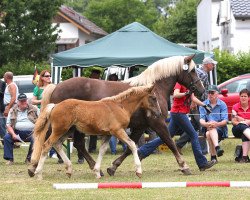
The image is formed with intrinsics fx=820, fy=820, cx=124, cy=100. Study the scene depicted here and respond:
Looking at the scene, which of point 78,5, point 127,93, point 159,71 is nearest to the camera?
point 127,93

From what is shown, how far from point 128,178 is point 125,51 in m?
7.48

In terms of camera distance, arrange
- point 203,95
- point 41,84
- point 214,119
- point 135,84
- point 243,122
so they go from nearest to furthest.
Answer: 1. point 135,84
2. point 203,95
3. point 243,122
4. point 214,119
5. point 41,84

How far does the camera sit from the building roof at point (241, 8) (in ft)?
146

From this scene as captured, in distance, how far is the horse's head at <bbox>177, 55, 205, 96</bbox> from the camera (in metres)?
13.7

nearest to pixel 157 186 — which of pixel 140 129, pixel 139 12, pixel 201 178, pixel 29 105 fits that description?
pixel 201 178

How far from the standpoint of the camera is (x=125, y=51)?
773 inches

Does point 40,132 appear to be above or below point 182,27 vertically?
below

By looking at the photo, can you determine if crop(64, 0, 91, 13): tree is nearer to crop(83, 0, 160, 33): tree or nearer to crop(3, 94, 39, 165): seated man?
crop(83, 0, 160, 33): tree

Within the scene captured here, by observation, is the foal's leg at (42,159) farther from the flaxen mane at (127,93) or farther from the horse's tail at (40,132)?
the flaxen mane at (127,93)

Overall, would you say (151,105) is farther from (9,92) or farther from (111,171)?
(9,92)

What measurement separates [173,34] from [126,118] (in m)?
53.2

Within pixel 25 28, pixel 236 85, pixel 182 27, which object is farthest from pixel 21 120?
pixel 182 27

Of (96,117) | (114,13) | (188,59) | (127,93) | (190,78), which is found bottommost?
(96,117)

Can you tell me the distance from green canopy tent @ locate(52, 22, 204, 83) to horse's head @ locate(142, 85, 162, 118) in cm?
628
